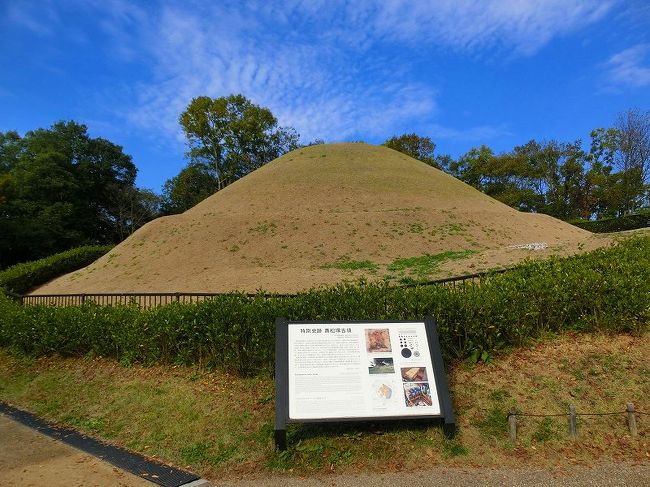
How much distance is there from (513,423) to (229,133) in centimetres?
5977

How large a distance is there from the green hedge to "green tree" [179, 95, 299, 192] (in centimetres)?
5534

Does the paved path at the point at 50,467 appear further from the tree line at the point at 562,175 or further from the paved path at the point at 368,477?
the tree line at the point at 562,175

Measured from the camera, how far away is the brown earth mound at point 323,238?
61.1 feet

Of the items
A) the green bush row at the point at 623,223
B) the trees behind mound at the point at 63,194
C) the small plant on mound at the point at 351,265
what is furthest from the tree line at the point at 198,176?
the small plant on mound at the point at 351,265

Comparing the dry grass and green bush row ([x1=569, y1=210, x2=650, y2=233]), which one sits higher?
green bush row ([x1=569, y1=210, x2=650, y2=233])

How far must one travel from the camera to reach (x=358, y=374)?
4773mm

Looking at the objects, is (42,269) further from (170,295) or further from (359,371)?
(359,371)

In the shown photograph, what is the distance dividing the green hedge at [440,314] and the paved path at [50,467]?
6.40 ft

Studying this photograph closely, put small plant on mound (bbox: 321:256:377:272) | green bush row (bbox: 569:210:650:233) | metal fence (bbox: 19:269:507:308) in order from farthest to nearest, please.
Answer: green bush row (bbox: 569:210:650:233)
small plant on mound (bbox: 321:256:377:272)
metal fence (bbox: 19:269:507:308)

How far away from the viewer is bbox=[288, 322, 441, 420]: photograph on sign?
181 inches

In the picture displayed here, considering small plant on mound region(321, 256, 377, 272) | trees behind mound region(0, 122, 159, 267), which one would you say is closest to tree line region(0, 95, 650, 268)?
trees behind mound region(0, 122, 159, 267)

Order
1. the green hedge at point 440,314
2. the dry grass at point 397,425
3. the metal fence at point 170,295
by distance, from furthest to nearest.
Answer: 1. the metal fence at point 170,295
2. the green hedge at point 440,314
3. the dry grass at point 397,425

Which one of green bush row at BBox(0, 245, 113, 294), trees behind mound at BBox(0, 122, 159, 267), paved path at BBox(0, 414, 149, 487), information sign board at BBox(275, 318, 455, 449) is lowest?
paved path at BBox(0, 414, 149, 487)

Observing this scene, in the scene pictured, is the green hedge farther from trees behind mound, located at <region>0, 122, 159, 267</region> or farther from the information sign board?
trees behind mound, located at <region>0, 122, 159, 267</region>
